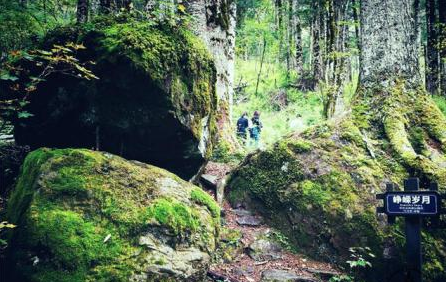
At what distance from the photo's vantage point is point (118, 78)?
508 centimetres

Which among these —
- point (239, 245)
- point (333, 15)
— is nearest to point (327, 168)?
point (239, 245)

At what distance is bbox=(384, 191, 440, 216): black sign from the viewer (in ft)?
14.2

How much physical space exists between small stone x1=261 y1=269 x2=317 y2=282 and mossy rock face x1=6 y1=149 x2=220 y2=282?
1.12 m

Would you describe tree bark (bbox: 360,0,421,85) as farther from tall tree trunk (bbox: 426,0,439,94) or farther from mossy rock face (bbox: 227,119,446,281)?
tall tree trunk (bbox: 426,0,439,94)

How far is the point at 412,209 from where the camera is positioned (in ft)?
14.5

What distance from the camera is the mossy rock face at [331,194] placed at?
5.56 m

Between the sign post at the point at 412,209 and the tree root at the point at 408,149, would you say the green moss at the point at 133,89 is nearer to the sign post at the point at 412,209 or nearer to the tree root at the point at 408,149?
the sign post at the point at 412,209

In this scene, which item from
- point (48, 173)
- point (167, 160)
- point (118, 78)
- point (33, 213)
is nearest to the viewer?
point (33, 213)

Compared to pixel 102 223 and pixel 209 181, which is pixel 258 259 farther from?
pixel 102 223

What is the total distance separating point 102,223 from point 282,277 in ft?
9.61

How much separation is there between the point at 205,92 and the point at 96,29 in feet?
6.93

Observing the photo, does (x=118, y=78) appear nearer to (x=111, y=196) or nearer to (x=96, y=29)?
(x=96, y=29)

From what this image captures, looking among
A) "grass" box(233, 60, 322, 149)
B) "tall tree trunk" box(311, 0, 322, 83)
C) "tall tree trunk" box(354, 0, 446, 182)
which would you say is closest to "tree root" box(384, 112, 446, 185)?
"tall tree trunk" box(354, 0, 446, 182)

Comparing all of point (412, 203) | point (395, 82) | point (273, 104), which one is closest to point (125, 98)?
point (412, 203)
